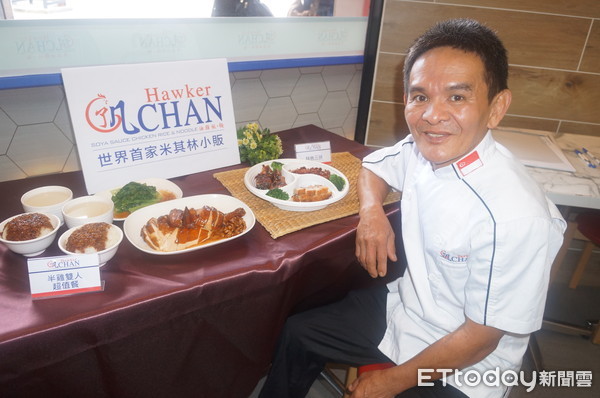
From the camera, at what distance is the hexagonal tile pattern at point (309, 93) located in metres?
2.12

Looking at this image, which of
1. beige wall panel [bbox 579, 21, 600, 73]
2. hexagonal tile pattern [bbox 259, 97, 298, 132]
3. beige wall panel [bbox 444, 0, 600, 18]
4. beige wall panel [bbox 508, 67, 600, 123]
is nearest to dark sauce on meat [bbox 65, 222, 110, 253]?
hexagonal tile pattern [bbox 259, 97, 298, 132]

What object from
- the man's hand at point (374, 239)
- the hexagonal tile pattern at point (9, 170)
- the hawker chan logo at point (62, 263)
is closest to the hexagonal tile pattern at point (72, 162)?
the hexagonal tile pattern at point (9, 170)

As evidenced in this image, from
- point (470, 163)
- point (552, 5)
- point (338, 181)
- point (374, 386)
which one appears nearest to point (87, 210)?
point (338, 181)

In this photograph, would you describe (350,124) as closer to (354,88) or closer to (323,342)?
(354,88)

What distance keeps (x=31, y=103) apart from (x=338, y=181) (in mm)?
1189

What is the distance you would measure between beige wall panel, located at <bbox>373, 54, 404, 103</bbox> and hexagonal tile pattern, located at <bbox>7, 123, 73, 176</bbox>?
160cm

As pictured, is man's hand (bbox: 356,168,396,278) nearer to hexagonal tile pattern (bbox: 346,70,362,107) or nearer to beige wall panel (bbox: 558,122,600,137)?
hexagonal tile pattern (bbox: 346,70,362,107)

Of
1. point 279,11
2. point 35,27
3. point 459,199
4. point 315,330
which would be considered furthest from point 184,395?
point 279,11

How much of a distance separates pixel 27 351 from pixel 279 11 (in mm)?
1688

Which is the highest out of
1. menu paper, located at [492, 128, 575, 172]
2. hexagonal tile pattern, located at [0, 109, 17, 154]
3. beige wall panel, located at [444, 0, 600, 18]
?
beige wall panel, located at [444, 0, 600, 18]

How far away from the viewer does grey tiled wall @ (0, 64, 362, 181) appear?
4.74 feet

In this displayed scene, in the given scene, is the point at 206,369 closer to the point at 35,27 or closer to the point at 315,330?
the point at 315,330

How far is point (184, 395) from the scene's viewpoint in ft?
3.81

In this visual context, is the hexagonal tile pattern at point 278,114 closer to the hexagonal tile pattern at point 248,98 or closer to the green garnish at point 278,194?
the hexagonal tile pattern at point 248,98
